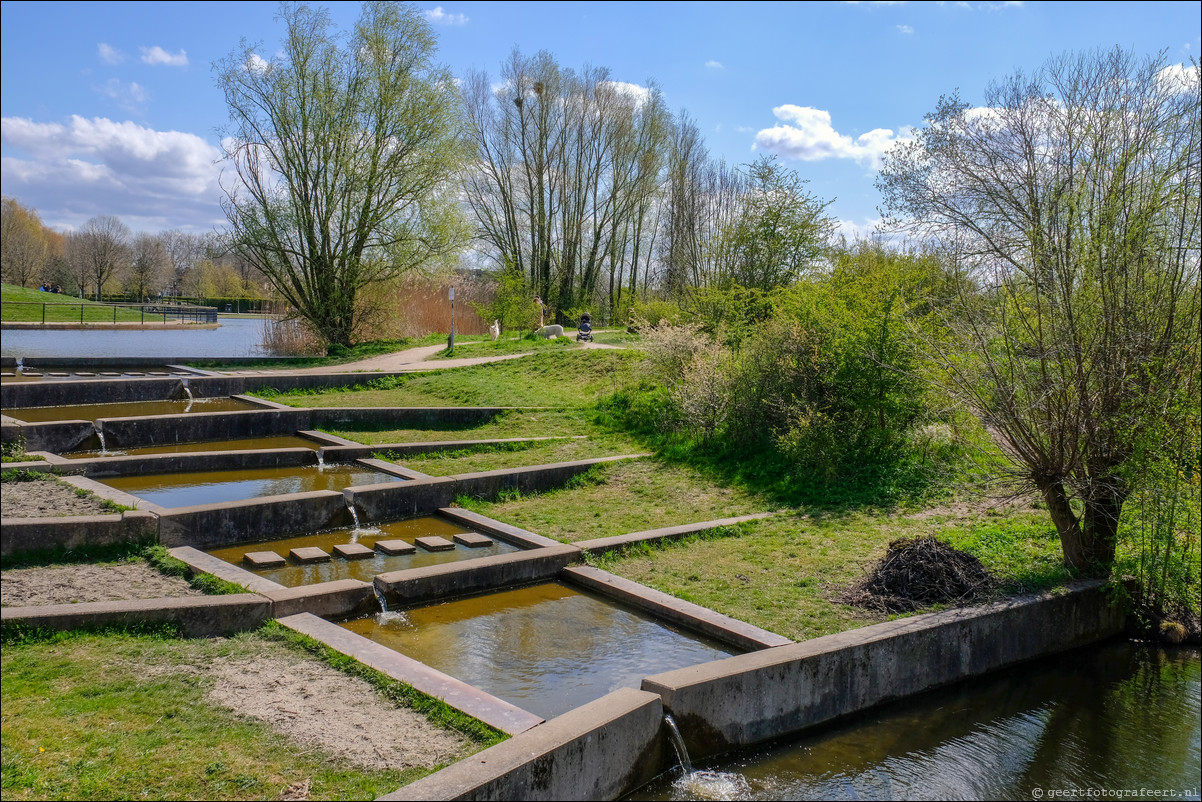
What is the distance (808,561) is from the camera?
8.56 meters

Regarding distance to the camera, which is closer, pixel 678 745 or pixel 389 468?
pixel 678 745

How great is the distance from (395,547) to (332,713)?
4.04 metres

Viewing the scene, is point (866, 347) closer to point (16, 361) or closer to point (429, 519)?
point (429, 519)

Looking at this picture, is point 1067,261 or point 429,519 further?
point 429,519

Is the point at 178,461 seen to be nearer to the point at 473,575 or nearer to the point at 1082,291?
the point at 473,575

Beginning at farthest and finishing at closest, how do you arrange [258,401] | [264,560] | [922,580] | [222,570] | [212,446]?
[258,401]
[212,446]
[264,560]
[922,580]
[222,570]

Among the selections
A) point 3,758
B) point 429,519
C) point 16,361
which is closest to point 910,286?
point 429,519

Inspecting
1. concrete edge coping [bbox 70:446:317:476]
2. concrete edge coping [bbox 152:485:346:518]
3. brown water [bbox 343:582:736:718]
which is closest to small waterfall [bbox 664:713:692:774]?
brown water [bbox 343:582:736:718]

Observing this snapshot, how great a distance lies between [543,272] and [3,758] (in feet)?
120

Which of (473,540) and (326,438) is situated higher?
(326,438)

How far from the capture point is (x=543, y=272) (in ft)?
128

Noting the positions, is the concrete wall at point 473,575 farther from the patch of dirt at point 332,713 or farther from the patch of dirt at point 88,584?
the patch of dirt at point 332,713

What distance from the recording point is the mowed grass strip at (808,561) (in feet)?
23.6

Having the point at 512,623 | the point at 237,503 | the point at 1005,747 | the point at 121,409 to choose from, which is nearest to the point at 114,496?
the point at 237,503
